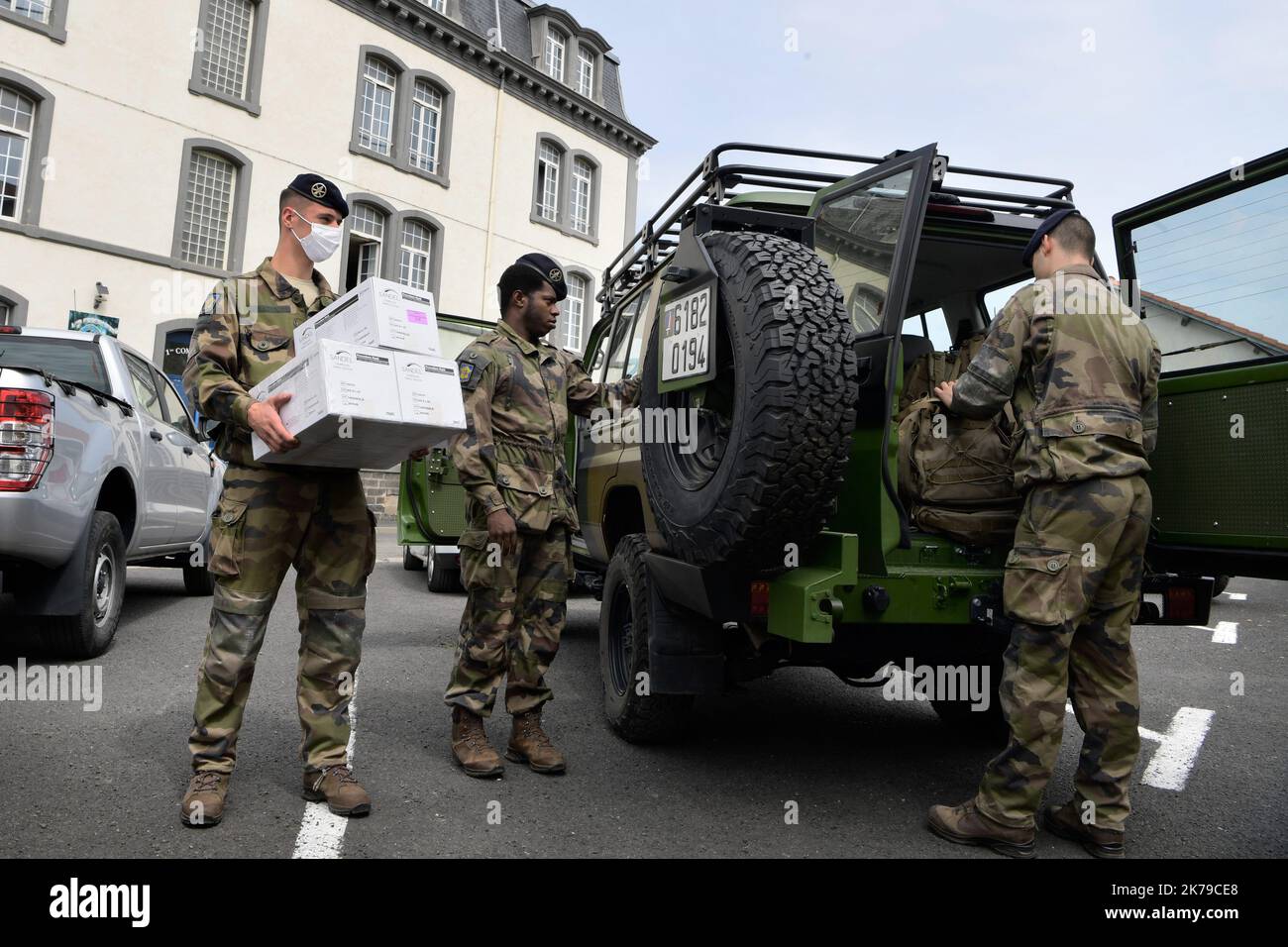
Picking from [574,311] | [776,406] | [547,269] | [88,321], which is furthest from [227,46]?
[776,406]

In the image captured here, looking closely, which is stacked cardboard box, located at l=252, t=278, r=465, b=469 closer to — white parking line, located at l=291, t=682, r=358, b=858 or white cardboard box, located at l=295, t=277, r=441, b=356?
white cardboard box, located at l=295, t=277, r=441, b=356

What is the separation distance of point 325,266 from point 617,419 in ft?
49.1

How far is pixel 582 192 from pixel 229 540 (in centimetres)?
2111

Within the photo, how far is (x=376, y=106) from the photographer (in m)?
18.2

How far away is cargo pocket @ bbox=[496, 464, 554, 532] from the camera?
3.51m

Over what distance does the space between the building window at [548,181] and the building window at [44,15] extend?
397 inches

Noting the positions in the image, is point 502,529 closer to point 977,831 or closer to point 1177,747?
point 977,831

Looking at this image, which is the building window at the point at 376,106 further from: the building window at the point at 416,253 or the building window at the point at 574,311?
the building window at the point at 574,311

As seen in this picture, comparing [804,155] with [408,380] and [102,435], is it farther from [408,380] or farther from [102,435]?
[102,435]

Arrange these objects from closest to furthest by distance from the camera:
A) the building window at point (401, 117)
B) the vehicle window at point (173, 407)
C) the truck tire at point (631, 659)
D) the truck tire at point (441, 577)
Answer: the truck tire at point (631, 659) < the vehicle window at point (173, 407) < the truck tire at point (441, 577) < the building window at point (401, 117)

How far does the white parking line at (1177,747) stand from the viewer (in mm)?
3719

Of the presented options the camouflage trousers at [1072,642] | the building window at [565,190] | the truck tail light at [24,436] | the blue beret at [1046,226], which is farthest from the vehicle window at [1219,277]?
the building window at [565,190]
